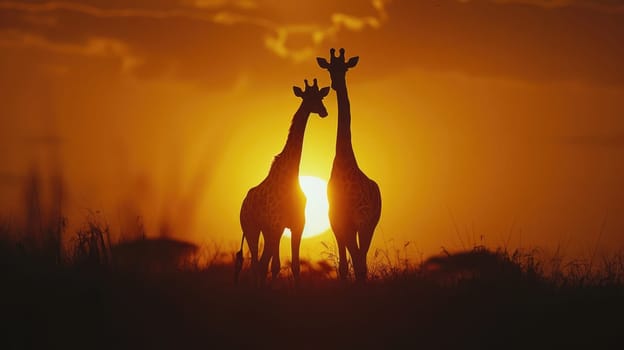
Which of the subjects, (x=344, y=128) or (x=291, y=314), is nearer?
(x=291, y=314)

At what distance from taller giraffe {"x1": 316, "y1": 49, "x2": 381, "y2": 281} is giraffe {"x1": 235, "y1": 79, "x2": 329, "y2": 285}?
1.02 ft

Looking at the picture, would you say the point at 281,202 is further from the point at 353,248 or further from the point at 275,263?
the point at 353,248

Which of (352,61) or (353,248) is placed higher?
(352,61)

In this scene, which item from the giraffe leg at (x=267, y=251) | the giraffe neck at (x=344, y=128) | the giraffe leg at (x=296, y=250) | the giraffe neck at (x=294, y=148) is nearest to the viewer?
the giraffe leg at (x=296, y=250)

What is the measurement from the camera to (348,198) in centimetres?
1148

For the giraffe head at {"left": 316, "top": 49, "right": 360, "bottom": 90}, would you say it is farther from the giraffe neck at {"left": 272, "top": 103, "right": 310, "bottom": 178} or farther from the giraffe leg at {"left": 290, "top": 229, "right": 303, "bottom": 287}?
the giraffe leg at {"left": 290, "top": 229, "right": 303, "bottom": 287}

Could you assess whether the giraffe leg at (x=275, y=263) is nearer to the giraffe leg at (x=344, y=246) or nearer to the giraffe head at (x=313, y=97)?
the giraffe leg at (x=344, y=246)

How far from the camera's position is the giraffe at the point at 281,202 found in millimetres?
11406

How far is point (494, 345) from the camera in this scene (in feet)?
30.7

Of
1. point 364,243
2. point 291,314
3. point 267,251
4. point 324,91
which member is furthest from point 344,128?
point 291,314

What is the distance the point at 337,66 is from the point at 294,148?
1.05 metres

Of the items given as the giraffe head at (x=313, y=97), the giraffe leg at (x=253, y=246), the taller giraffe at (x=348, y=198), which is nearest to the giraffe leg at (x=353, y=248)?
the taller giraffe at (x=348, y=198)

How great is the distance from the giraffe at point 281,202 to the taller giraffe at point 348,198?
0.31 m

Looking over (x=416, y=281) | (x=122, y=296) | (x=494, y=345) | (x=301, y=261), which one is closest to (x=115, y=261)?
(x=122, y=296)
